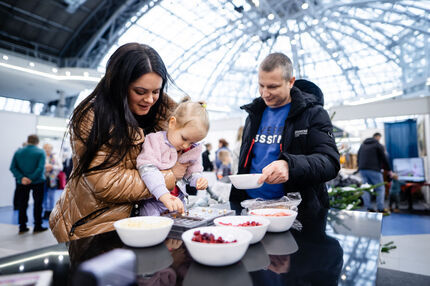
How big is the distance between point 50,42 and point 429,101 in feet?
47.1

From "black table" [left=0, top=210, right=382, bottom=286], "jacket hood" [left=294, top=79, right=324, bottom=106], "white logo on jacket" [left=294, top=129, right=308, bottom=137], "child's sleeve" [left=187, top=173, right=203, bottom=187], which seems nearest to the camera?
"black table" [left=0, top=210, right=382, bottom=286]

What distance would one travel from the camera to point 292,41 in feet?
48.0

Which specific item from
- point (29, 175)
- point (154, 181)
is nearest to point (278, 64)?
point (154, 181)

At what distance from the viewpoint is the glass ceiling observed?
12.1 m

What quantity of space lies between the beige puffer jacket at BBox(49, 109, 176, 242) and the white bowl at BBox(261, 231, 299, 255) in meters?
0.50

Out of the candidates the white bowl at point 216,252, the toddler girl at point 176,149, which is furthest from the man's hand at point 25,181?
the white bowl at point 216,252

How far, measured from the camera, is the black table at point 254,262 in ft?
1.93

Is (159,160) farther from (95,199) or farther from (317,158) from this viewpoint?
(317,158)

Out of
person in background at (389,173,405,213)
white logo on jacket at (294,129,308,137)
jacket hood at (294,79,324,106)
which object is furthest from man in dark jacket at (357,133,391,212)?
white logo on jacket at (294,129,308,137)

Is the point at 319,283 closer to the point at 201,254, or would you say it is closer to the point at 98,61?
the point at 201,254

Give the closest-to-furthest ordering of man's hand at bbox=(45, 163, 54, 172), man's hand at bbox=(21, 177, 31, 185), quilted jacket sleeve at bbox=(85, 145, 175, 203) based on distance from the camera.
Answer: quilted jacket sleeve at bbox=(85, 145, 175, 203)
man's hand at bbox=(21, 177, 31, 185)
man's hand at bbox=(45, 163, 54, 172)

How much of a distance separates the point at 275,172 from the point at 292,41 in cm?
1498

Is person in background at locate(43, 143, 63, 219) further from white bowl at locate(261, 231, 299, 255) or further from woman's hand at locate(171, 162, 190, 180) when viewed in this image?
white bowl at locate(261, 231, 299, 255)

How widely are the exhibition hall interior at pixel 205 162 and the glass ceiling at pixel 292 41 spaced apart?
11 centimetres
